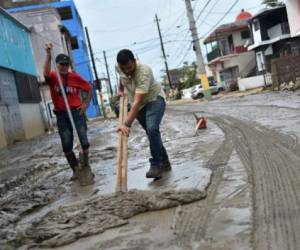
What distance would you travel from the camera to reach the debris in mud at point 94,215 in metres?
4.15

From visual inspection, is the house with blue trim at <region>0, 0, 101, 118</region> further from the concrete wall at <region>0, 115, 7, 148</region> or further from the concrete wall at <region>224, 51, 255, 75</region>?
the concrete wall at <region>0, 115, 7, 148</region>

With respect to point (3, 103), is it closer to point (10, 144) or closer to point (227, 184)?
point (10, 144)

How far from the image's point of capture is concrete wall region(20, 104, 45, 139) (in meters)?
23.5

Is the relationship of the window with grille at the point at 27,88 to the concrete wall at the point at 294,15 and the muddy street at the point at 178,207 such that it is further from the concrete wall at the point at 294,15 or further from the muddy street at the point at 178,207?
the concrete wall at the point at 294,15

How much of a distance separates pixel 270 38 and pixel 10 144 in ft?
115

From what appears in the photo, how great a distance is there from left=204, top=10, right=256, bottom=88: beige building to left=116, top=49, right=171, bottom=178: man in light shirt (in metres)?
52.1

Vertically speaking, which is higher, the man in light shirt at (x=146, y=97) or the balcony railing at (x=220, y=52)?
the balcony railing at (x=220, y=52)

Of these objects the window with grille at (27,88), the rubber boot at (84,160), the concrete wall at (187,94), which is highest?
the window with grille at (27,88)

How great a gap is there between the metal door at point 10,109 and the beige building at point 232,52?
38.1 meters

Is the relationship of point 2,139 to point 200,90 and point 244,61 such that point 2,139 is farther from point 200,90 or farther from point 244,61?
point 244,61

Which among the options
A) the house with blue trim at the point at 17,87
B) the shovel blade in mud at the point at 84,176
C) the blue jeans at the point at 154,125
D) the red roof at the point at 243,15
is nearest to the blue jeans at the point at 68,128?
the shovel blade in mud at the point at 84,176

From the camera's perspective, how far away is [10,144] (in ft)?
64.2

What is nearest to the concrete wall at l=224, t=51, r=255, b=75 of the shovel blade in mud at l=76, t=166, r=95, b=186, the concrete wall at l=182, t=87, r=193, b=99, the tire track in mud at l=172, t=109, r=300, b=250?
the concrete wall at l=182, t=87, r=193, b=99

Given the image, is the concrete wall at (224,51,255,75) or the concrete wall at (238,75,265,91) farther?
the concrete wall at (224,51,255,75)
